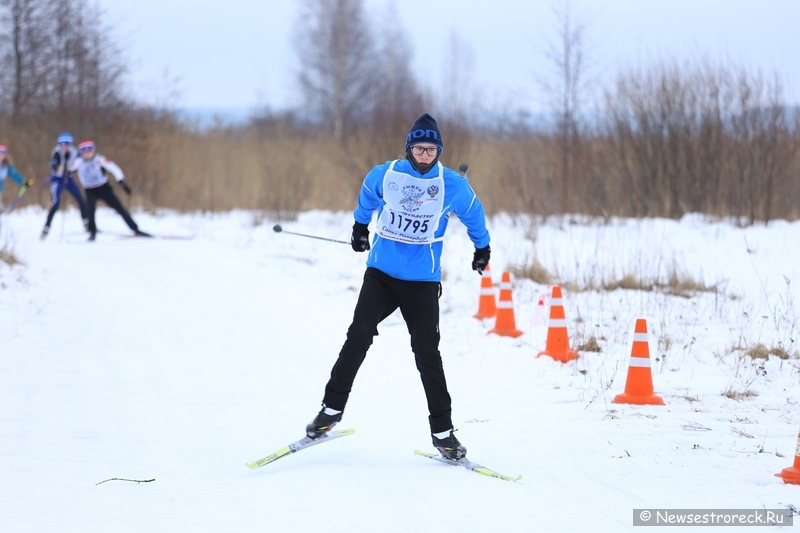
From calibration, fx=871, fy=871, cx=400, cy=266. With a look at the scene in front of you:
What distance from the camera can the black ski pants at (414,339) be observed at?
5.26 m

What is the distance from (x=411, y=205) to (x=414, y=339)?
32.4 inches

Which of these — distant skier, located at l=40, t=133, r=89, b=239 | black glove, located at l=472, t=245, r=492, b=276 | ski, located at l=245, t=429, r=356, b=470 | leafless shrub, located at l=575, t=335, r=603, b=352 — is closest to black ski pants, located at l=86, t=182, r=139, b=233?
distant skier, located at l=40, t=133, r=89, b=239

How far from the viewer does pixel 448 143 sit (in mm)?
19984

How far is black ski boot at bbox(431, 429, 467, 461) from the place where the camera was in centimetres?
520

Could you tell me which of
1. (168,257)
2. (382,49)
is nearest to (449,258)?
(168,257)

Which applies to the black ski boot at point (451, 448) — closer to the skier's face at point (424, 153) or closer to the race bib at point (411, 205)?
the race bib at point (411, 205)

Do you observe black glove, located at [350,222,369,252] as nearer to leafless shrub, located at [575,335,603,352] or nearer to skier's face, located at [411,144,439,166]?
skier's face, located at [411,144,439,166]

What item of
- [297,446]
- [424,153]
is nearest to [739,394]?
[424,153]

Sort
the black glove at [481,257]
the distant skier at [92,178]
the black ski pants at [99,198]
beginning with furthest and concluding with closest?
the black ski pants at [99,198] → the distant skier at [92,178] → the black glove at [481,257]

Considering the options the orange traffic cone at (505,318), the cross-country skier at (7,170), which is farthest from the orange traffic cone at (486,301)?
the cross-country skier at (7,170)

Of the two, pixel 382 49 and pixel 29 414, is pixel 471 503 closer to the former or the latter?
pixel 29 414

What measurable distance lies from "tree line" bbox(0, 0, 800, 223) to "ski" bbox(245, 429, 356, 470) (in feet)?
40.2

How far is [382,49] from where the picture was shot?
44281 millimetres

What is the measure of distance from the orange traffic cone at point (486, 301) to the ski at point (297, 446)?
4673 millimetres
